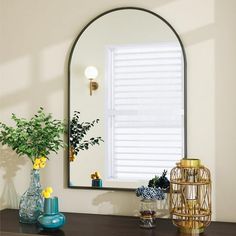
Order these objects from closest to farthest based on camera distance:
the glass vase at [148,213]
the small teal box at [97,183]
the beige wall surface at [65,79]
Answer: the glass vase at [148,213] → the beige wall surface at [65,79] → the small teal box at [97,183]

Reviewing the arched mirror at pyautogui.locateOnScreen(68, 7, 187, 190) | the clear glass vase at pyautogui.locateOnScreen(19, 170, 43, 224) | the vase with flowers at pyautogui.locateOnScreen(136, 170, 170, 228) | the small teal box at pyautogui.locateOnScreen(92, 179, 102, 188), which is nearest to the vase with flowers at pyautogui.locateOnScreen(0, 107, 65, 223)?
the clear glass vase at pyautogui.locateOnScreen(19, 170, 43, 224)

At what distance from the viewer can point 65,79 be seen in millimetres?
2375

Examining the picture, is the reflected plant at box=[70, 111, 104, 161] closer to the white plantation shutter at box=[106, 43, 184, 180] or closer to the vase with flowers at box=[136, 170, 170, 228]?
the white plantation shutter at box=[106, 43, 184, 180]

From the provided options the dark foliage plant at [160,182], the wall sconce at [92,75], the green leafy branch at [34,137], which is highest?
the wall sconce at [92,75]

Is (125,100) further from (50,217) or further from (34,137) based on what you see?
(50,217)

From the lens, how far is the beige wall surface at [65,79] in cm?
210

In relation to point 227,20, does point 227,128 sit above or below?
below

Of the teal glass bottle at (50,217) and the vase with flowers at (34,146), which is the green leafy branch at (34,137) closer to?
the vase with flowers at (34,146)

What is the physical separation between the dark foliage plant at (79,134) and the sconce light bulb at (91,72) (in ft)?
0.76

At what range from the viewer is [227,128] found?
82.4 inches

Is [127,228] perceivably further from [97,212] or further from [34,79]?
[34,79]

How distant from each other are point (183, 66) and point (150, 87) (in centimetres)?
22

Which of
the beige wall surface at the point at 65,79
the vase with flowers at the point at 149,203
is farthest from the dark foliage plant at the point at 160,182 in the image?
the beige wall surface at the point at 65,79

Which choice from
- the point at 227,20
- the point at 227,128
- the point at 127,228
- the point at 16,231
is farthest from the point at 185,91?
the point at 16,231
